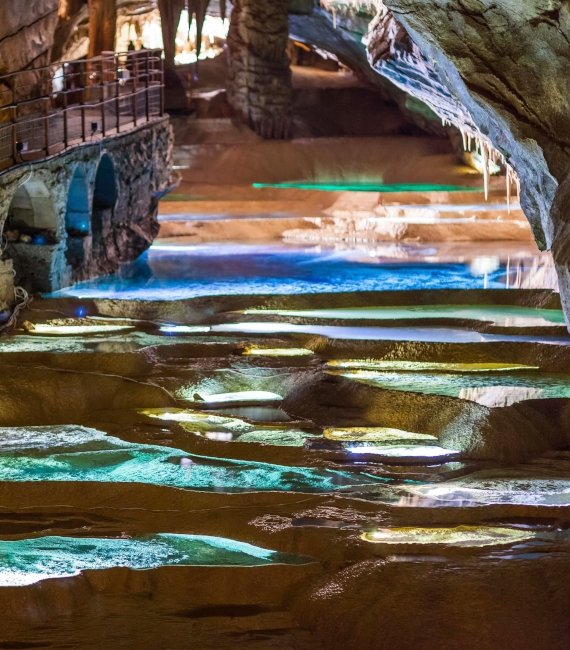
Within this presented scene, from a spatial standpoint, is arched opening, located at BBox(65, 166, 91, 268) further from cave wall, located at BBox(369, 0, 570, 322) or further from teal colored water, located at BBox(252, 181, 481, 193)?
teal colored water, located at BBox(252, 181, 481, 193)

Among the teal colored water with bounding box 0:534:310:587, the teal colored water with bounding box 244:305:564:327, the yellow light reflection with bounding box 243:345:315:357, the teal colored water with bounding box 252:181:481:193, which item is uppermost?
the teal colored water with bounding box 252:181:481:193

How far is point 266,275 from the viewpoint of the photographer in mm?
15898

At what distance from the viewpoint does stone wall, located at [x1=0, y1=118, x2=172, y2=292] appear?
46.5 feet

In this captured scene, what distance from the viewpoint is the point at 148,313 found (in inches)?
518

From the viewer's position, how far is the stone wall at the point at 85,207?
14.2m

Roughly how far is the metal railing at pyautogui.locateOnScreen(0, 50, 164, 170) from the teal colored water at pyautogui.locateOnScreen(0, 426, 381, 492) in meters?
5.29

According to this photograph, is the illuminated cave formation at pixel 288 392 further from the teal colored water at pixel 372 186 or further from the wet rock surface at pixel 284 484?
the teal colored water at pixel 372 186

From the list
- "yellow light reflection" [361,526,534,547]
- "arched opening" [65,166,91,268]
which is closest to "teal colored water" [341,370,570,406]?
"yellow light reflection" [361,526,534,547]

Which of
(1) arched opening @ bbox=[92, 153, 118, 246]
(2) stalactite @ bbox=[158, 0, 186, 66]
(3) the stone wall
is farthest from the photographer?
(2) stalactite @ bbox=[158, 0, 186, 66]

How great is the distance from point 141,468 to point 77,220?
347 inches

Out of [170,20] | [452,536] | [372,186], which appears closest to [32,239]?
[170,20]

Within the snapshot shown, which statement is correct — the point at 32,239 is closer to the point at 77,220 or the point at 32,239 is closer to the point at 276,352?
the point at 77,220

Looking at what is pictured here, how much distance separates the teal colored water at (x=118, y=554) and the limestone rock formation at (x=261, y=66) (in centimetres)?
2352

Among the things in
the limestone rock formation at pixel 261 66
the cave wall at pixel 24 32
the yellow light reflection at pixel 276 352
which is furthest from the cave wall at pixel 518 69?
the limestone rock formation at pixel 261 66
